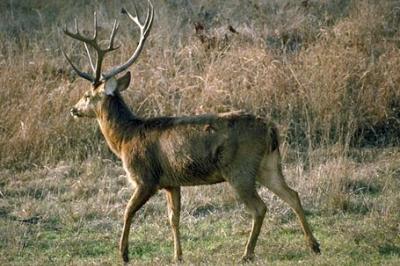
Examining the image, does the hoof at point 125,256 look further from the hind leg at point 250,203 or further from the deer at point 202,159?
the hind leg at point 250,203

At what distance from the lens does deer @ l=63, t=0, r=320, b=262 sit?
9734 millimetres

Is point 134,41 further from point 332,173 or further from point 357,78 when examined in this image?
point 332,173

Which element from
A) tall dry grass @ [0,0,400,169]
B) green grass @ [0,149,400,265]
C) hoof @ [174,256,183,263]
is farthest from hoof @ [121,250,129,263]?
tall dry grass @ [0,0,400,169]

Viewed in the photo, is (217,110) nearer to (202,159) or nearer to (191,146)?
(191,146)

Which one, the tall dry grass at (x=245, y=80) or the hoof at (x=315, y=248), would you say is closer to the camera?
the hoof at (x=315, y=248)

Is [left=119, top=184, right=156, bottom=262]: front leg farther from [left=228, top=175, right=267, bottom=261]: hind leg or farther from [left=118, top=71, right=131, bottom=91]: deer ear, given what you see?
[left=118, top=71, right=131, bottom=91]: deer ear

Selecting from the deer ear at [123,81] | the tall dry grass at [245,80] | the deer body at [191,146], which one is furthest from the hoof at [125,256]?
the tall dry grass at [245,80]

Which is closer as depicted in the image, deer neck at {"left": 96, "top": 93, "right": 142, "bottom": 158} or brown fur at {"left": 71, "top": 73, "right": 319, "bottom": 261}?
brown fur at {"left": 71, "top": 73, "right": 319, "bottom": 261}

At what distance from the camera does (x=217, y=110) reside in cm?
1499

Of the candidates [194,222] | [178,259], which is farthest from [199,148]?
[194,222]

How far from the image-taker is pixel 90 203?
12289 mm

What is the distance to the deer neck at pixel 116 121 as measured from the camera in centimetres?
1068

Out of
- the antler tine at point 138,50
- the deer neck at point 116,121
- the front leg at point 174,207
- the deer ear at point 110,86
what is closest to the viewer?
the front leg at point 174,207

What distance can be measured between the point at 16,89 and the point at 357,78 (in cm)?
506
